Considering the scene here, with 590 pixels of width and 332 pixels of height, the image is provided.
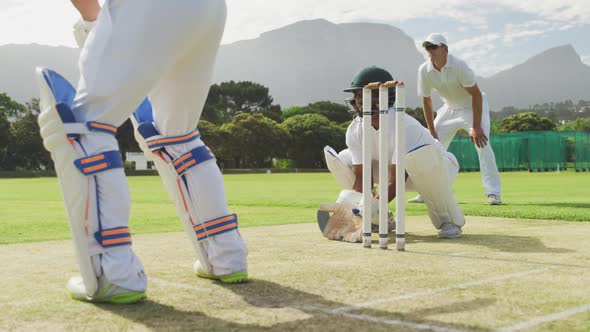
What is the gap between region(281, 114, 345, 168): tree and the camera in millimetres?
76188

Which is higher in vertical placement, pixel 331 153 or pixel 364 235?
pixel 331 153

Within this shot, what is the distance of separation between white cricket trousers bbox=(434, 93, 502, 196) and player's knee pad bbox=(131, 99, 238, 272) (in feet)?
24.1

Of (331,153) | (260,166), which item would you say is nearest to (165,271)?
(331,153)

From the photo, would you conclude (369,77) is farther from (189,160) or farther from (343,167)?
(189,160)

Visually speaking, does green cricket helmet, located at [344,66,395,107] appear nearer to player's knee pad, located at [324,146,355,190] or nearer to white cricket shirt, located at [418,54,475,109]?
player's knee pad, located at [324,146,355,190]

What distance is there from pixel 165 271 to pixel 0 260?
117cm

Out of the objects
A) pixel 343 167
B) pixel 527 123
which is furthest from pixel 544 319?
pixel 527 123

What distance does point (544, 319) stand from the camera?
88.3 inches

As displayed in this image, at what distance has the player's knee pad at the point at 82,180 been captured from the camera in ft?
8.27

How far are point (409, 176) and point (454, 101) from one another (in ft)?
16.1

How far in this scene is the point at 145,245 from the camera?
15.3 feet

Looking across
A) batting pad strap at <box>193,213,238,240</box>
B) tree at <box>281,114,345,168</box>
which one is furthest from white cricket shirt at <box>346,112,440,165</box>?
tree at <box>281,114,345,168</box>

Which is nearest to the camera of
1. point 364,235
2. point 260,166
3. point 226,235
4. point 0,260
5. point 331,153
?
point 226,235

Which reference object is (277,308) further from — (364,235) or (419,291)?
(364,235)
